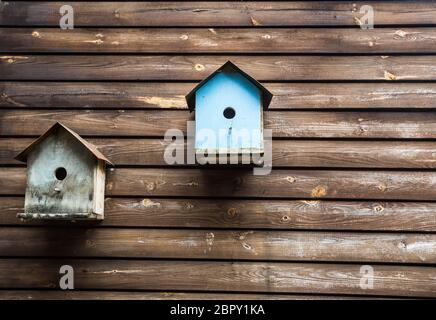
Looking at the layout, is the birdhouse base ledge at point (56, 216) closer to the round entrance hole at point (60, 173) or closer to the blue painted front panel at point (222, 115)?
the round entrance hole at point (60, 173)

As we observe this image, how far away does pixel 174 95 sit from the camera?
116 inches

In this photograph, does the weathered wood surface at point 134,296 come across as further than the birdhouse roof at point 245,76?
Yes

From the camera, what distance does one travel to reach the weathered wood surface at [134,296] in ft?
8.89

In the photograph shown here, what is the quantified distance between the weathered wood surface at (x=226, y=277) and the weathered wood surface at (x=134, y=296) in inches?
1.1

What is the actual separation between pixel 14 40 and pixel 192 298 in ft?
6.37

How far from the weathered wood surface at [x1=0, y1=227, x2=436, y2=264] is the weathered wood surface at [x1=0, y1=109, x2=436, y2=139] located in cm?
59

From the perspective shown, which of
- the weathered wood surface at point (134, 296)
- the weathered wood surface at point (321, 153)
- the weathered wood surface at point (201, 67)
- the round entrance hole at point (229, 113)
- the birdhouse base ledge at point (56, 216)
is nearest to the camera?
the birdhouse base ledge at point (56, 216)

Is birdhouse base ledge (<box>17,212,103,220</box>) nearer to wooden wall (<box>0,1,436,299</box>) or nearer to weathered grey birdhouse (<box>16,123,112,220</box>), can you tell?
weathered grey birdhouse (<box>16,123,112,220</box>)

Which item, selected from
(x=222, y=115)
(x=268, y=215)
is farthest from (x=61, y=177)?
(x=268, y=215)

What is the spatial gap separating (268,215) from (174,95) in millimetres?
920

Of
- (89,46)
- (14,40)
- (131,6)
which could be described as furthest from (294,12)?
(14,40)

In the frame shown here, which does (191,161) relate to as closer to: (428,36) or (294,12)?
(294,12)

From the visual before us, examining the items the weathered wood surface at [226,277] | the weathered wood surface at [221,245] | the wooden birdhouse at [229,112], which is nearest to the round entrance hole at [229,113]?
the wooden birdhouse at [229,112]

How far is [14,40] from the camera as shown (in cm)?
306
